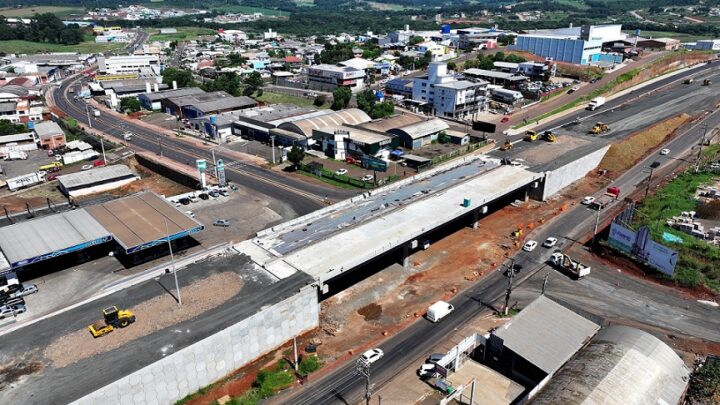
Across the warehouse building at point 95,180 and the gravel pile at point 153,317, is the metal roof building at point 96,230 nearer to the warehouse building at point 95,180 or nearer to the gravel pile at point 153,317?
the gravel pile at point 153,317

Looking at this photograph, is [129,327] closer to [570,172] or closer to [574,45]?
[570,172]

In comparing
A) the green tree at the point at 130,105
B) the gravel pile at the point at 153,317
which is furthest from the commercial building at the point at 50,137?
the gravel pile at the point at 153,317

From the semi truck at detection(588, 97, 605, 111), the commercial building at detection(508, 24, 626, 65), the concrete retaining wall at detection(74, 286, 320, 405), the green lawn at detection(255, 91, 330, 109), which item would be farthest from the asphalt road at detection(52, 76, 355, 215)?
the commercial building at detection(508, 24, 626, 65)

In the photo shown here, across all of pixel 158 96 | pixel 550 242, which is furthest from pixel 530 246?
pixel 158 96

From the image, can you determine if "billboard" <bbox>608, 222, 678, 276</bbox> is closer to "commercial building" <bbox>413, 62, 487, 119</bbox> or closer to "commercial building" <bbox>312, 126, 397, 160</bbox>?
"commercial building" <bbox>312, 126, 397, 160</bbox>

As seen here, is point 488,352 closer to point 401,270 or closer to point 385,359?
point 385,359
